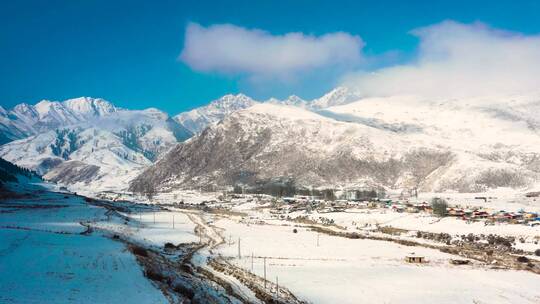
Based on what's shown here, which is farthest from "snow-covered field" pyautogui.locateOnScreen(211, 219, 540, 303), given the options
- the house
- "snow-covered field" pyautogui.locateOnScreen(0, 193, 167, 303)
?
"snow-covered field" pyautogui.locateOnScreen(0, 193, 167, 303)

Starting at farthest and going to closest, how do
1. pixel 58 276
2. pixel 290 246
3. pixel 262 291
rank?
pixel 290 246, pixel 262 291, pixel 58 276

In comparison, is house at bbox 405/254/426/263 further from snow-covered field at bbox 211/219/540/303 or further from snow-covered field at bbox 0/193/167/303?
snow-covered field at bbox 0/193/167/303

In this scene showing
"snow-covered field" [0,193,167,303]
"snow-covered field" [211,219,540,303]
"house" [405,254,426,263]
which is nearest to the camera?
"snow-covered field" [0,193,167,303]

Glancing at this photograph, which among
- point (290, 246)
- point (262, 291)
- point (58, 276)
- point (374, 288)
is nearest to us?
point (58, 276)

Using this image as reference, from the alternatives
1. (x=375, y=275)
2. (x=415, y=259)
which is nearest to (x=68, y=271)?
(x=375, y=275)

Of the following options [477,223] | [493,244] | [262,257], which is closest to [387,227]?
[477,223]

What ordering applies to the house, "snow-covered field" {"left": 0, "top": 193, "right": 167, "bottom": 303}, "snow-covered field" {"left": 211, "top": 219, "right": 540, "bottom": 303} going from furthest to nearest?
the house
"snow-covered field" {"left": 211, "top": 219, "right": 540, "bottom": 303}
"snow-covered field" {"left": 0, "top": 193, "right": 167, "bottom": 303}

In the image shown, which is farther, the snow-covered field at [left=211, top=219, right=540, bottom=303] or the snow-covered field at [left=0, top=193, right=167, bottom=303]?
the snow-covered field at [left=211, top=219, right=540, bottom=303]

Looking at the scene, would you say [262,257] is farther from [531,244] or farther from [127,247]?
[531,244]
